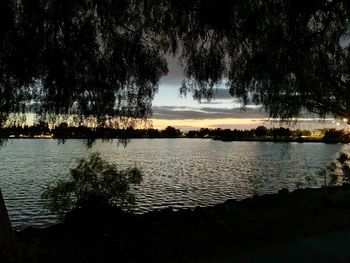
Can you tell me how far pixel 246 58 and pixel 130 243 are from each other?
162 inches

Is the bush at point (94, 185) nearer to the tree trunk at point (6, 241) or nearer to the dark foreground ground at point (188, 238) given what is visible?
the dark foreground ground at point (188, 238)

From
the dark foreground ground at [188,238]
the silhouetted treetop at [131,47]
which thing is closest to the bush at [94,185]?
the dark foreground ground at [188,238]

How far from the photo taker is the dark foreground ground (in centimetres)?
813

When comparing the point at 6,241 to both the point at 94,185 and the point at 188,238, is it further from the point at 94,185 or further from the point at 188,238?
the point at 94,185

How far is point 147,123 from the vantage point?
8344mm

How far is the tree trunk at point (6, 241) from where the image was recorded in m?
7.07

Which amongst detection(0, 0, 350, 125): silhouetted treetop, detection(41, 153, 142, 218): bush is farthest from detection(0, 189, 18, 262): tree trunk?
detection(41, 153, 142, 218): bush

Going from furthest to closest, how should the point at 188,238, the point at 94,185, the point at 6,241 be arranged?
the point at 94,185 < the point at 188,238 < the point at 6,241

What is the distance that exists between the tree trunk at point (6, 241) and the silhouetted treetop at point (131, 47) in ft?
5.51

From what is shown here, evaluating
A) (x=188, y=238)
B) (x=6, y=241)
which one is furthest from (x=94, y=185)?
(x=6, y=241)

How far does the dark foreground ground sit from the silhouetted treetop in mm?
2333

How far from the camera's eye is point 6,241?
7.13m

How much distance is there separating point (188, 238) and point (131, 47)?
13.3 ft

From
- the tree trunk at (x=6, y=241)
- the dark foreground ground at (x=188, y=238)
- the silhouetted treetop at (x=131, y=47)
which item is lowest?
the dark foreground ground at (x=188, y=238)
